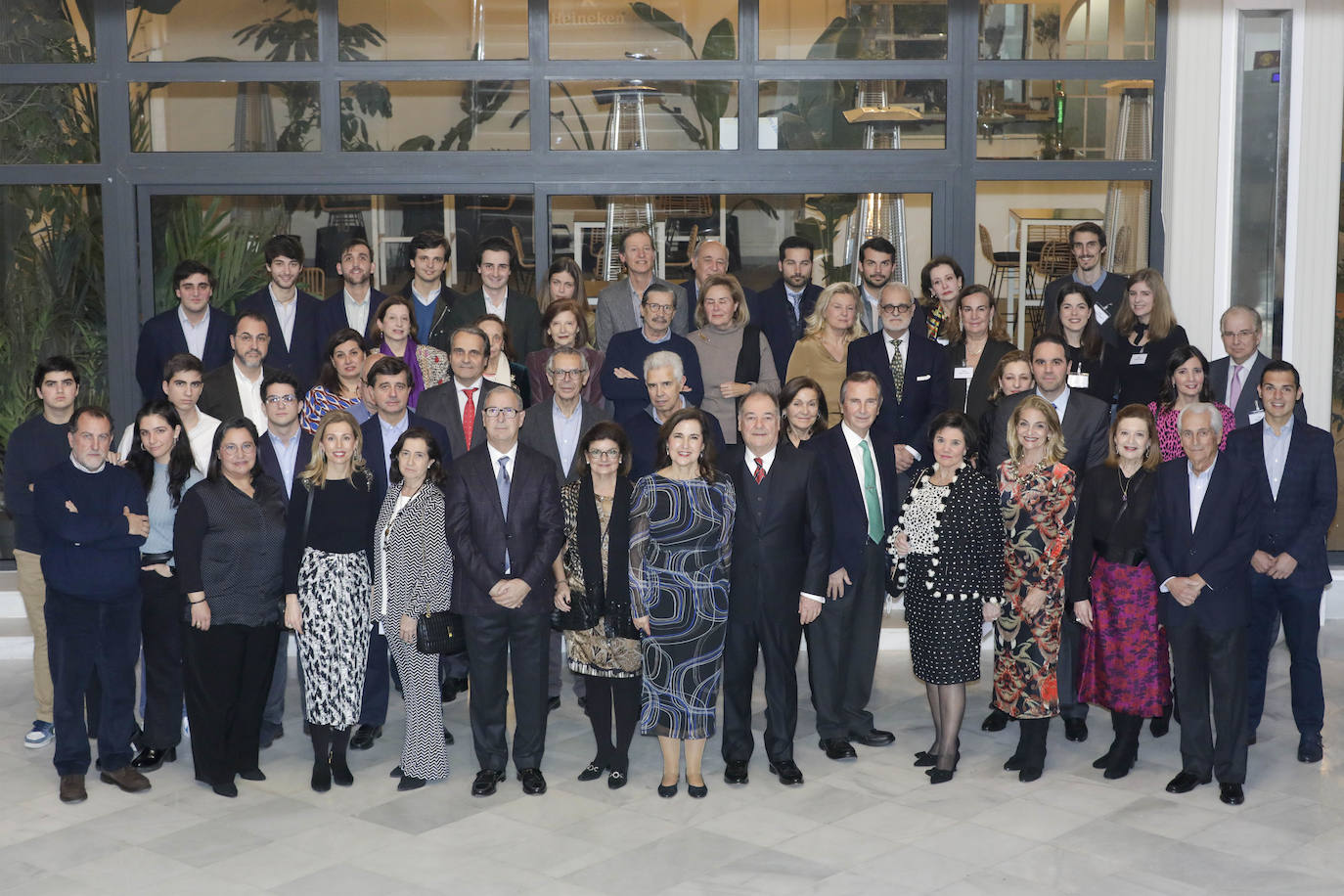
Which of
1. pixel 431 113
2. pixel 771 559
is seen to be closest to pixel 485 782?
pixel 771 559

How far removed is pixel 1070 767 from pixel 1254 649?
39.4 inches

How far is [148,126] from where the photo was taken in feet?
28.4

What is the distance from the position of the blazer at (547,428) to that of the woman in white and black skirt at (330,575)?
837mm

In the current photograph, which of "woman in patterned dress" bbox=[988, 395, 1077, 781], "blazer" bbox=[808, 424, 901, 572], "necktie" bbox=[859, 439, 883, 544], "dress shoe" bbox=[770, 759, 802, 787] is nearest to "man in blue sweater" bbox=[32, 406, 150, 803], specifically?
"dress shoe" bbox=[770, 759, 802, 787]

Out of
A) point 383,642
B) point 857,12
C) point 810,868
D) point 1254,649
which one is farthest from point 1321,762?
point 857,12

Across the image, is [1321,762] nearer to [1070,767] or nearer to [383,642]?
[1070,767]

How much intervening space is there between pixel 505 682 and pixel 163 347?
112 inches

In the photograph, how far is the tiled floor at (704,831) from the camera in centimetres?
504

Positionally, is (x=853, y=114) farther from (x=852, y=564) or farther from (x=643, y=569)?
(x=643, y=569)

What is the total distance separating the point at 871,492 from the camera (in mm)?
6266

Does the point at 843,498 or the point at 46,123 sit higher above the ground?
the point at 46,123

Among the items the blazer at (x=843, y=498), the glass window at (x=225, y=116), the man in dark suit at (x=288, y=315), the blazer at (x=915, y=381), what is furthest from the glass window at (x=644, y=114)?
the blazer at (x=843, y=498)

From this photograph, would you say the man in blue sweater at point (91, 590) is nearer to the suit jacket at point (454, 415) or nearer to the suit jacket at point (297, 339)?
the suit jacket at point (454, 415)

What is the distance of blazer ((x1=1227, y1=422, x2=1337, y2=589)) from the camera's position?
6199 mm
